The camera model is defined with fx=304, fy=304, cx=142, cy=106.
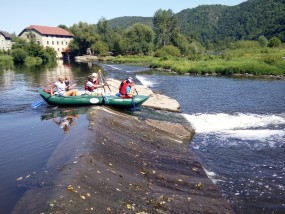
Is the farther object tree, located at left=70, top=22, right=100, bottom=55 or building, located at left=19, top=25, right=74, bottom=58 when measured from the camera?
building, located at left=19, top=25, right=74, bottom=58

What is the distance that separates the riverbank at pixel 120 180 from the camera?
791cm

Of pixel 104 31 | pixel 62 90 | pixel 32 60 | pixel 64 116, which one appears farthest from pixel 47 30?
pixel 64 116

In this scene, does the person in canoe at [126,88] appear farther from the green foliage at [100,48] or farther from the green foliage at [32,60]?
the green foliage at [100,48]

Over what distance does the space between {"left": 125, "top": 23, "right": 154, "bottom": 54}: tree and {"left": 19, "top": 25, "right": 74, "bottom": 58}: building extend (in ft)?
112

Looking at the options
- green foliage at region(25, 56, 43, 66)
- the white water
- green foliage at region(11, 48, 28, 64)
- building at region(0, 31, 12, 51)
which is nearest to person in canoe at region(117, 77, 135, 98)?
the white water

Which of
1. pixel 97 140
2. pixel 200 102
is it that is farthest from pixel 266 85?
pixel 97 140

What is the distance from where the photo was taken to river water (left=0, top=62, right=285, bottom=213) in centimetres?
1024

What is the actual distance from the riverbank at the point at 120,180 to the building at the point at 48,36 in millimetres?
117149

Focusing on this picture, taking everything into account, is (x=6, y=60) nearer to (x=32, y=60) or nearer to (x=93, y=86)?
(x=32, y=60)

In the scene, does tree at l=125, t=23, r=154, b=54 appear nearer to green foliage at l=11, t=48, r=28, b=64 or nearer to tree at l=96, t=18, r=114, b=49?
tree at l=96, t=18, r=114, b=49

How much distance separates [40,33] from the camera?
124 m

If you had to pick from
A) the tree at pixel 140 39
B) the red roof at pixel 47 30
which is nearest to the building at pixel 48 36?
the red roof at pixel 47 30

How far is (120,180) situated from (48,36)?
127881 mm

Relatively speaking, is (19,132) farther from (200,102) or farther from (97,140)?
(200,102)
